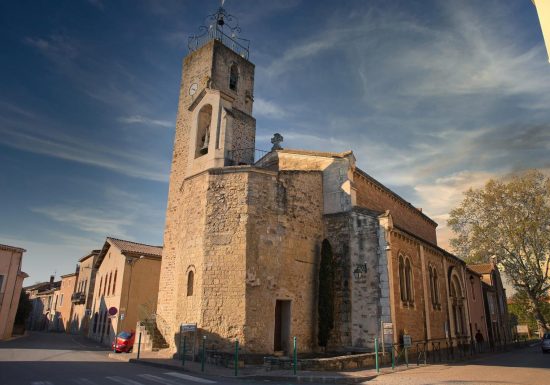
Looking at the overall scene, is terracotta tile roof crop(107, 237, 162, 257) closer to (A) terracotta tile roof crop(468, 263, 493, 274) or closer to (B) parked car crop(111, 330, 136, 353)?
(B) parked car crop(111, 330, 136, 353)

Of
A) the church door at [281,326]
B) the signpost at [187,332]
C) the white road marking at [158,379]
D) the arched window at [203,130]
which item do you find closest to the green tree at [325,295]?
the church door at [281,326]

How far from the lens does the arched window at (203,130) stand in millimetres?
18781

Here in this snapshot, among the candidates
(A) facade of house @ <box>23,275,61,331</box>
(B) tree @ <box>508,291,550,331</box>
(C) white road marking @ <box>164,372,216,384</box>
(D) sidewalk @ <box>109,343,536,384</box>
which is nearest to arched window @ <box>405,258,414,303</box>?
(D) sidewalk @ <box>109,343,536,384</box>

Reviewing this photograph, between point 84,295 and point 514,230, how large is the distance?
3939 centimetres

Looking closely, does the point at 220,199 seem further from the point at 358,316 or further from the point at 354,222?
the point at 358,316

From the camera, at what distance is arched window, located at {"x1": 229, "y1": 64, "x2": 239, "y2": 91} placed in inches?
920

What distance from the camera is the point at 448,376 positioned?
1160cm

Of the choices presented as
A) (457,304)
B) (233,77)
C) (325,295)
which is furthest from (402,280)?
(233,77)

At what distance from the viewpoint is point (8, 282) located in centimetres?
2706

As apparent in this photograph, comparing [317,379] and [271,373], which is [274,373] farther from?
[317,379]

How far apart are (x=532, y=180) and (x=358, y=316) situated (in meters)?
23.7

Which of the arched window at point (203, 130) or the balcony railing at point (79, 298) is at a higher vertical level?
the arched window at point (203, 130)

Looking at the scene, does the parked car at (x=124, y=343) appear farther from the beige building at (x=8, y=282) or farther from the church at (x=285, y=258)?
the beige building at (x=8, y=282)

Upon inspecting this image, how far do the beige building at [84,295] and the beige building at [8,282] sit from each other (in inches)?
267
